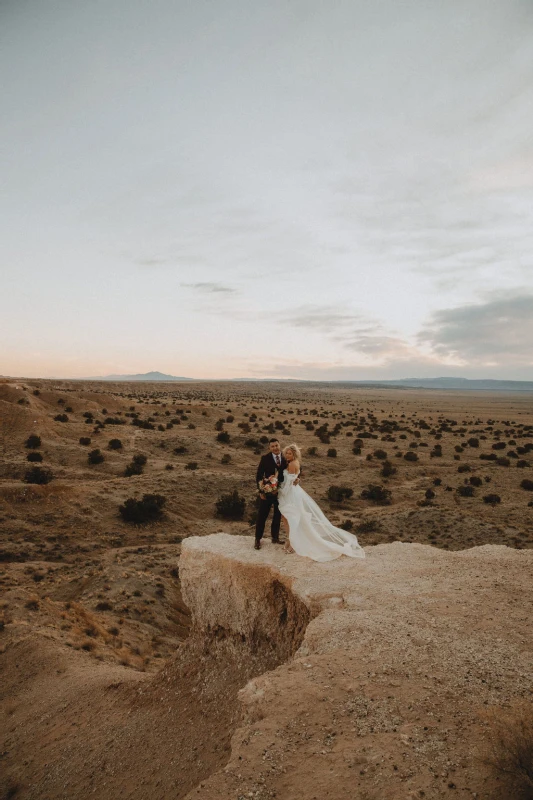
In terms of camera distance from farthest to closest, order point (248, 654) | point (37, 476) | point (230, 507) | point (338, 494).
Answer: point (338, 494), point (37, 476), point (230, 507), point (248, 654)

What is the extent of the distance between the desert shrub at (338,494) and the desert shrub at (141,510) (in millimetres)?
9214

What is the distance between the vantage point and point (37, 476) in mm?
22750

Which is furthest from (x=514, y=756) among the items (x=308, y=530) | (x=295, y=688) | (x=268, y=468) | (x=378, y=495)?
(x=378, y=495)

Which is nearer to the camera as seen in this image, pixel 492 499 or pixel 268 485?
pixel 268 485

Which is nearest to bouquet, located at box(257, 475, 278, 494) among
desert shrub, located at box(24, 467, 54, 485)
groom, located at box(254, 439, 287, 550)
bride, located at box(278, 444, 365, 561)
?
groom, located at box(254, 439, 287, 550)

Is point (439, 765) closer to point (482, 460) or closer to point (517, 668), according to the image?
point (517, 668)

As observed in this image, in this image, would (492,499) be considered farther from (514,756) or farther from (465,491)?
(514,756)

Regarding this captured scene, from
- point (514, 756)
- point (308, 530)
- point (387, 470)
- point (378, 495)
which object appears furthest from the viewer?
point (387, 470)

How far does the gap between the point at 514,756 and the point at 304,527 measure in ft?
17.5

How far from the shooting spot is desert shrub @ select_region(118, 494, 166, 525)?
19767mm

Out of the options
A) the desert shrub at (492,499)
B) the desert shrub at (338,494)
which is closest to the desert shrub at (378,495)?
the desert shrub at (338,494)

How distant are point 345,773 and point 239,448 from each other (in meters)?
30.2

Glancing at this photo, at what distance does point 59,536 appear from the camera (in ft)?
58.2

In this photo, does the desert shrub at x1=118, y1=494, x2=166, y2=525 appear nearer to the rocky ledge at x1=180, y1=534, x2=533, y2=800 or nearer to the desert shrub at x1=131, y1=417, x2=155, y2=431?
the rocky ledge at x1=180, y1=534, x2=533, y2=800
